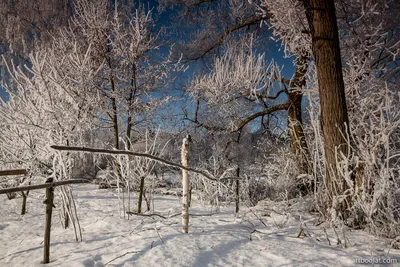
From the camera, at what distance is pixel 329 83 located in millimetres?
3125

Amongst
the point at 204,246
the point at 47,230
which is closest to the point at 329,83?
the point at 204,246

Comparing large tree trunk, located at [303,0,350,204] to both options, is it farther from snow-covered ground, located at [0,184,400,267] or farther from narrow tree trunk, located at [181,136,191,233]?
narrow tree trunk, located at [181,136,191,233]

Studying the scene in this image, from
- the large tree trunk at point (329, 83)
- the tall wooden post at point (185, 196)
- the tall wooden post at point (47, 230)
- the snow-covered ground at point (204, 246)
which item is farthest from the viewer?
the large tree trunk at point (329, 83)

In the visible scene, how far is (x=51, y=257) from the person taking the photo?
6.97 ft

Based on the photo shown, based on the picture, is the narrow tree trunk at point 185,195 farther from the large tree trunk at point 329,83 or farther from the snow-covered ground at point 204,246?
the large tree trunk at point 329,83

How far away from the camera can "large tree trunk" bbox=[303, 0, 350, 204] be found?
3.02 meters

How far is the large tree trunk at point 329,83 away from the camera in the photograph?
3016 mm

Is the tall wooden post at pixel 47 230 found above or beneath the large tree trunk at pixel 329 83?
beneath

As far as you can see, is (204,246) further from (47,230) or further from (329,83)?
(329,83)

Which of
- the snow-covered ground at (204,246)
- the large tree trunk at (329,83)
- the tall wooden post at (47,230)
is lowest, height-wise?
the snow-covered ground at (204,246)

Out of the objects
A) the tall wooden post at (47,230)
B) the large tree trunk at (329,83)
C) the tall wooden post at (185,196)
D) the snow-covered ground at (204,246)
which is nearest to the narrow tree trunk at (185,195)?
the tall wooden post at (185,196)

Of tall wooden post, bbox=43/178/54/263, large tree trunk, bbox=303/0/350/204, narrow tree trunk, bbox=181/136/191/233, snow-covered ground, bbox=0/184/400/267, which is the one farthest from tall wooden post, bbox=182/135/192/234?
large tree trunk, bbox=303/0/350/204

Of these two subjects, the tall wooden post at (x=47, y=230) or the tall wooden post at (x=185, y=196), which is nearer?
the tall wooden post at (x=47, y=230)

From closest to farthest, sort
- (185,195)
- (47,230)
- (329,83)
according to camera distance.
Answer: (47,230) → (185,195) → (329,83)
